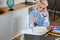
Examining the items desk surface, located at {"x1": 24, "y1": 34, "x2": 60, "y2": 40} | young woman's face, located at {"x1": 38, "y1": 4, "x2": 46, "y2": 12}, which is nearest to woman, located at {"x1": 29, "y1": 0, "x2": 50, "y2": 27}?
young woman's face, located at {"x1": 38, "y1": 4, "x2": 46, "y2": 12}

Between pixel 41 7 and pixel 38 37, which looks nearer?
pixel 38 37

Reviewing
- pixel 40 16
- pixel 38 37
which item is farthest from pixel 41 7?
pixel 38 37

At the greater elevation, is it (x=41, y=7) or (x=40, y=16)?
(x=41, y=7)

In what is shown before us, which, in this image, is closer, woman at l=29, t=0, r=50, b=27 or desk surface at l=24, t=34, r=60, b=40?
desk surface at l=24, t=34, r=60, b=40

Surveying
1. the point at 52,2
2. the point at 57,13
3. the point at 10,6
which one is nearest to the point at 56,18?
the point at 57,13

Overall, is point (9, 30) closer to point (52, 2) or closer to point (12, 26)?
point (12, 26)

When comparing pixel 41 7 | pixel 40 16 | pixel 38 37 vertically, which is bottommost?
pixel 38 37

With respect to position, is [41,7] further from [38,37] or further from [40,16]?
[38,37]

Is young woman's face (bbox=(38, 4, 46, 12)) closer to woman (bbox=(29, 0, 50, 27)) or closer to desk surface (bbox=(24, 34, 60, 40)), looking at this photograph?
woman (bbox=(29, 0, 50, 27))

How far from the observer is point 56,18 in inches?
203

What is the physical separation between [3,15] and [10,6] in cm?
40

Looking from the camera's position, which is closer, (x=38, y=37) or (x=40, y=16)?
(x=38, y=37)

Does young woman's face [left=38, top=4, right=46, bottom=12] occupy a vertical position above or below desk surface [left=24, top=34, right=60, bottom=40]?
above

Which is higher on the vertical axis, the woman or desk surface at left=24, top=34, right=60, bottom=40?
the woman
